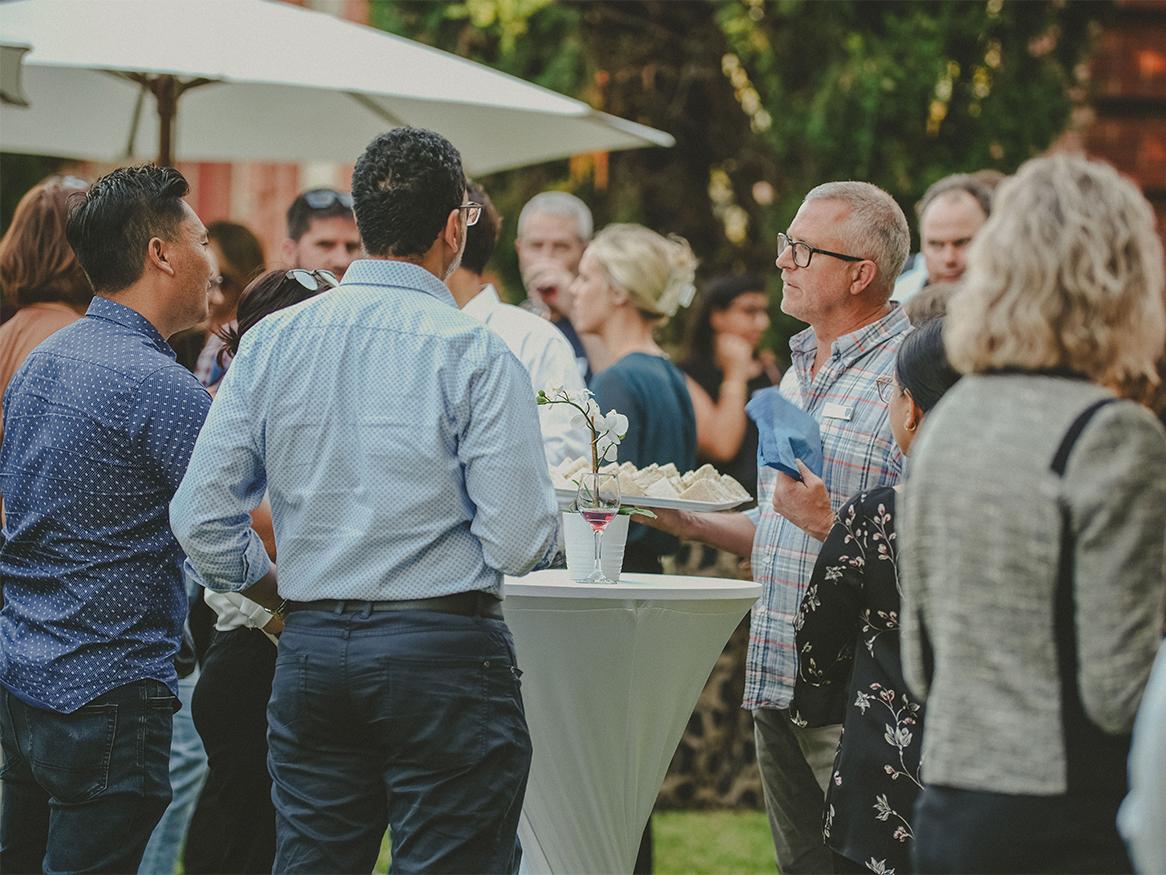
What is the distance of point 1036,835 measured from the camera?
2293mm

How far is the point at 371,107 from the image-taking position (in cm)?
669

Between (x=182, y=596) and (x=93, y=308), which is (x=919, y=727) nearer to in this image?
(x=182, y=596)

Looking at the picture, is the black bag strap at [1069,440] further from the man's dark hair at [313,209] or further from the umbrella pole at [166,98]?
the umbrella pole at [166,98]

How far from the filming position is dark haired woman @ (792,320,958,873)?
327 cm

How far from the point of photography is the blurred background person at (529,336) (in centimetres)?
498

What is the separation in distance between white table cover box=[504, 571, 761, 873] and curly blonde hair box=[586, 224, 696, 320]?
164cm

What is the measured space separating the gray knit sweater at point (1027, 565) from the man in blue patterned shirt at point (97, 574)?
65.4 inches

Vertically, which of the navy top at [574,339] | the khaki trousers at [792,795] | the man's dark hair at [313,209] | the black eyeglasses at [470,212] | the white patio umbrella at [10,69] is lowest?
the khaki trousers at [792,795]

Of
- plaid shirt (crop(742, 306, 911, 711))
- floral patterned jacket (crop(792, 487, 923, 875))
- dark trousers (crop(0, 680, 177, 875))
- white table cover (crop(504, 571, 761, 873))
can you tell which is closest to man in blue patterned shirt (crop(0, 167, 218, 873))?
dark trousers (crop(0, 680, 177, 875))

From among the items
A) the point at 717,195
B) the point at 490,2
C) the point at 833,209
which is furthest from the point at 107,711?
the point at 717,195

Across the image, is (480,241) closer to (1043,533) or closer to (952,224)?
(952,224)

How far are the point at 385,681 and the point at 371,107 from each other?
13.7 feet

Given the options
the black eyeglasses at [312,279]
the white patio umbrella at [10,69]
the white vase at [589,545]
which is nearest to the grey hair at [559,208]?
the white patio umbrella at [10,69]

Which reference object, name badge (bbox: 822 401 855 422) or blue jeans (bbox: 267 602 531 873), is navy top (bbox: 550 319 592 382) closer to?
name badge (bbox: 822 401 855 422)
